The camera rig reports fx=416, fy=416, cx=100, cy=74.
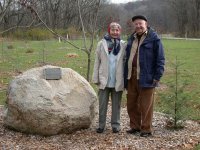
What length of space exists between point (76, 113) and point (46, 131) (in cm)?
59

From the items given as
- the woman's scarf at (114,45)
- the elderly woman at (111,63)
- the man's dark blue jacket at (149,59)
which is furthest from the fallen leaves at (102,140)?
the woman's scarf at (114,45)

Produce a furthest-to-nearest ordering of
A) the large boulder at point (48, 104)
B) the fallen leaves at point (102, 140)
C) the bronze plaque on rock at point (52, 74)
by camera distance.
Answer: the bronze plaque on rock at point (52, 74), the large boulder at point (48, 104), the fallen leaves at point (102, 140)

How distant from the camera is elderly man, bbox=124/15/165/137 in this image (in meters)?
6.71

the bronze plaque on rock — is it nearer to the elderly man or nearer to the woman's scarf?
the woman's scarf

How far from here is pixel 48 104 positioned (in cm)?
686

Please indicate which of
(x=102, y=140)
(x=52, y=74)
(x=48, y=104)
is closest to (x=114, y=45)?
(x=52, y=74)

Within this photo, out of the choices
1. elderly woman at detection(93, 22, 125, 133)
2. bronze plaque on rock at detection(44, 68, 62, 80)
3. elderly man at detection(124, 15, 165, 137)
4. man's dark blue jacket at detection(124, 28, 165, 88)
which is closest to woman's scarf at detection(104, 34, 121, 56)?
elderly woman at detection(93, 22, 125, 133)

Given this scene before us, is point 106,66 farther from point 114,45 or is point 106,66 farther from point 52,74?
point 52,74

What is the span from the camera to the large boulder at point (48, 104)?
6891mm

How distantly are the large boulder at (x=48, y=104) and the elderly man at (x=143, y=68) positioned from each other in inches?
32.1

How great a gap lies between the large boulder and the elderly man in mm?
815

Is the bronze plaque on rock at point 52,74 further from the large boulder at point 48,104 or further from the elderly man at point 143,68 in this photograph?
the elderly man at point 143,68

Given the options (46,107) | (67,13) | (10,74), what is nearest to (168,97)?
(46,107)

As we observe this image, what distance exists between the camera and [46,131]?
23.0ft
